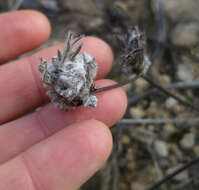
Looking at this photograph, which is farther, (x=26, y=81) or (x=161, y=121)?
(x=161, y=121)

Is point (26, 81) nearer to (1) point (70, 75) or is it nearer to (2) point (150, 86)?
(1) point (70, 75)

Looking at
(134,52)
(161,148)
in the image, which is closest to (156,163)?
(161,148)

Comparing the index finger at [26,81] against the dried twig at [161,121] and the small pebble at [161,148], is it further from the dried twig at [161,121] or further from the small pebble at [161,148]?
the small pebble at [161,148]

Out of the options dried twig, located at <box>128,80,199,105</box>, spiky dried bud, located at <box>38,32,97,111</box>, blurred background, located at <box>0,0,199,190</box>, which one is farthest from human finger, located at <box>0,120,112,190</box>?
dried twig, located at <box>128,80,199,105</box>

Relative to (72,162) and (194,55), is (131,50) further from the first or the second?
(194,55)

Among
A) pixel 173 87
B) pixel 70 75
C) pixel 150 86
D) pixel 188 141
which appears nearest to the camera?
pixel 70 75

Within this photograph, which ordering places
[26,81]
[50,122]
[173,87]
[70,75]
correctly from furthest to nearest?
[173,87], [26,81], [50,122], [70,75]

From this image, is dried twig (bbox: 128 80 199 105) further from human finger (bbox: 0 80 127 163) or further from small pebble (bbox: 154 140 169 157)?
human finger (bbox: 0 80 127 163)
